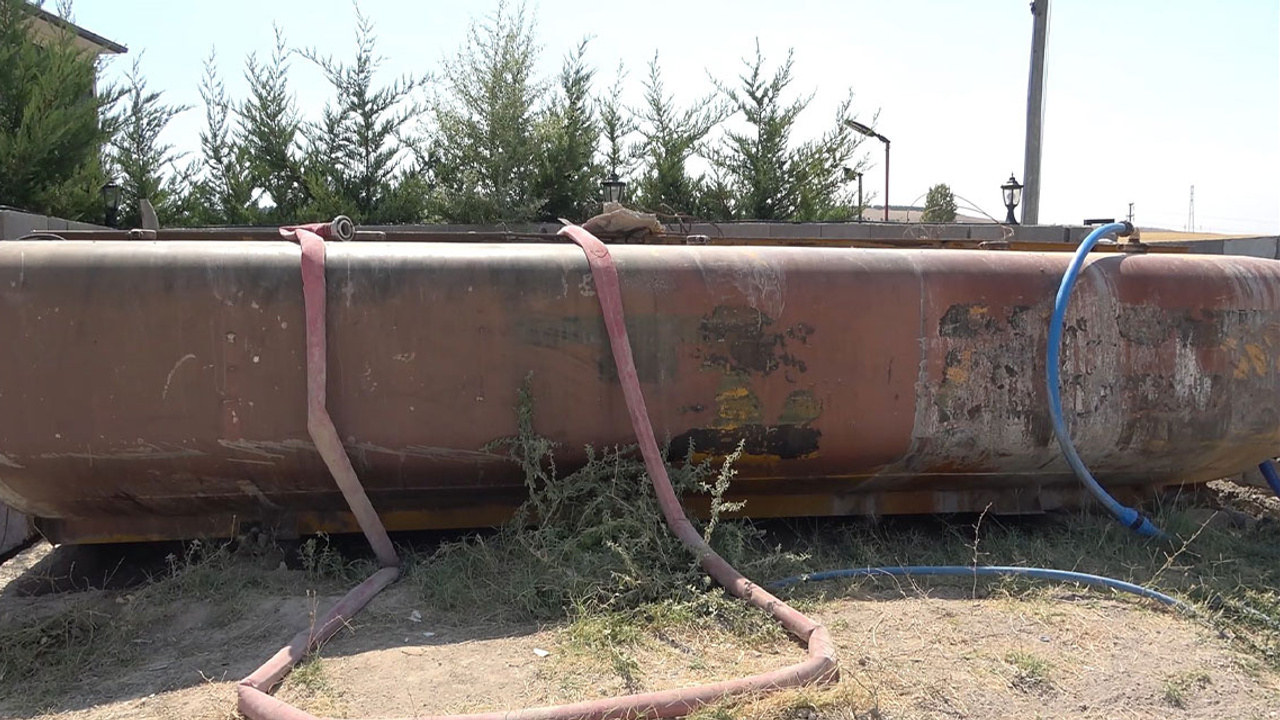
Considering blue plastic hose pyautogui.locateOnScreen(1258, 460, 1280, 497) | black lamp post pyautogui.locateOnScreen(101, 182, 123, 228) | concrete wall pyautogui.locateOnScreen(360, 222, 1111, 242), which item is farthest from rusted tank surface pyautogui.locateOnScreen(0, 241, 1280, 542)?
black lamp post pyautogui.locateOnScreen(101, 182, 123, 228)

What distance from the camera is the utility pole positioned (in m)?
10.6

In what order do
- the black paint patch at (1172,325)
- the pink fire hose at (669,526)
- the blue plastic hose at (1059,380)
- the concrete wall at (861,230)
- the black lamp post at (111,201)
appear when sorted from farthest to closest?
the black lamp post at (111,201), the concrete wall at (861,230), the black paint patch at (1172,325), the blue plastic hose at (1059,380), the pink fire hose at (669,526)

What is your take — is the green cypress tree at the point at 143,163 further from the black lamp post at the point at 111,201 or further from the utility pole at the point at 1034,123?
the utility pole at the point at 1034,123

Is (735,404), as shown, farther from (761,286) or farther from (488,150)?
(488,150)

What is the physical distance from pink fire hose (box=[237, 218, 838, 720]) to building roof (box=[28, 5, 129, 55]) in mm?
10276

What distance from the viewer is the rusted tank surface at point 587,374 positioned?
308 centimetres

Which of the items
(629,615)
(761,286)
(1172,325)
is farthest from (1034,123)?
(629,615)

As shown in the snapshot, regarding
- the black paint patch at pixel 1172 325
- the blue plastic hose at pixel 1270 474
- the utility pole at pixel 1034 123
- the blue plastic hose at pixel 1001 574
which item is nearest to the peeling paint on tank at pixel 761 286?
the blue plastic hose at pixel 1001 574

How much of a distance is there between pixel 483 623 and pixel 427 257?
125cm

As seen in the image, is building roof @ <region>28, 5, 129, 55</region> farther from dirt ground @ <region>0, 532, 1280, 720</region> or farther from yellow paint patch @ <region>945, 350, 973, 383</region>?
yellow paint patch @ <region>945, 350, 973, 383</region>

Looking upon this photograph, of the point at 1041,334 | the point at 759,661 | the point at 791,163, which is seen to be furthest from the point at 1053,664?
the point at 791,163

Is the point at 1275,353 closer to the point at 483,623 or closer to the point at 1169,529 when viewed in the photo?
the point at 1169,529

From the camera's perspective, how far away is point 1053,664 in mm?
2666

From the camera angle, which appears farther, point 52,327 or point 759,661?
point 52,327
